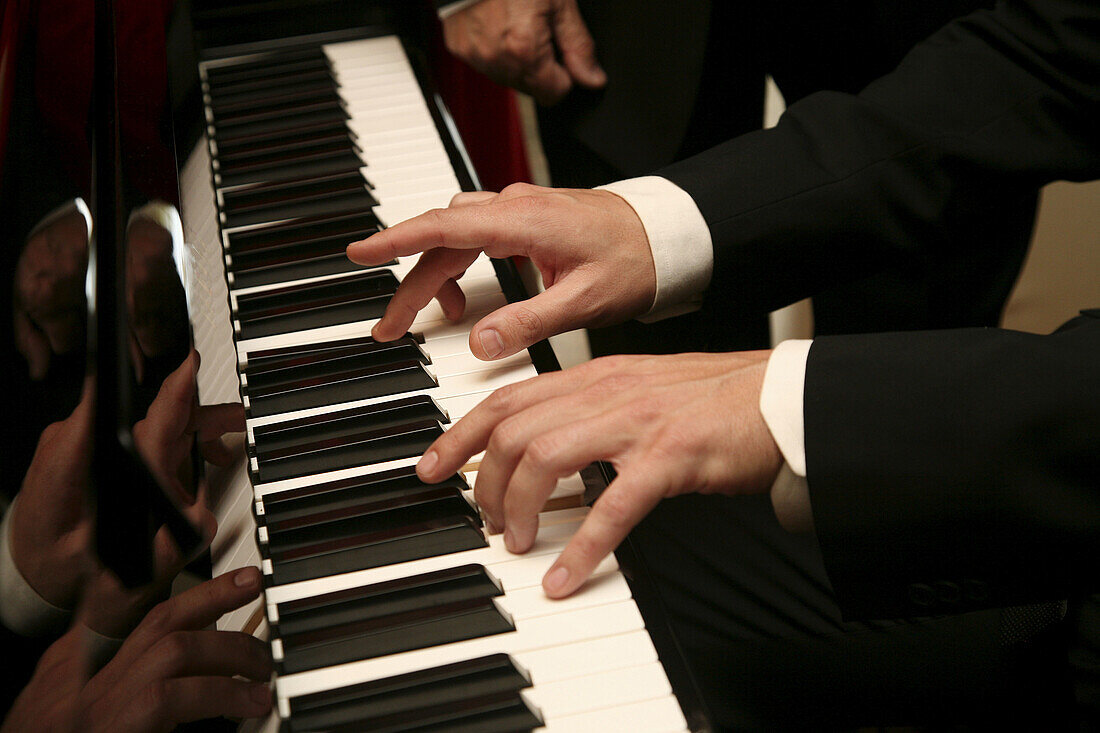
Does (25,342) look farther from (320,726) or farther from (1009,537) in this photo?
(1009,537)

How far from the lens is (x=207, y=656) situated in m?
0.57

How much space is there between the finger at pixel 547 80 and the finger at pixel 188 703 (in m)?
1.11

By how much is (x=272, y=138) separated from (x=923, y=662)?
0.98 metres

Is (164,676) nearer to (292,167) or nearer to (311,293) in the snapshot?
(311,293)

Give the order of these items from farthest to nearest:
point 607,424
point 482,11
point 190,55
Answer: point 482,11
point 190,55
point 607,424

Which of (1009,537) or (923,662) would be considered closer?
(1009,537)

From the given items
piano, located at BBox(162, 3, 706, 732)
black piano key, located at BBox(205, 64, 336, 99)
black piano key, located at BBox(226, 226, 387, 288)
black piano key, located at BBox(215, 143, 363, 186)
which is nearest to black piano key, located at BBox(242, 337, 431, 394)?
piano, located at BBox(162, 3, 706, 732)

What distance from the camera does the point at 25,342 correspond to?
61 centimetres

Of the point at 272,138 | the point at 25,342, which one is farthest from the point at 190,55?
the point at 25,342

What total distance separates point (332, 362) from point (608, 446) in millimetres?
299

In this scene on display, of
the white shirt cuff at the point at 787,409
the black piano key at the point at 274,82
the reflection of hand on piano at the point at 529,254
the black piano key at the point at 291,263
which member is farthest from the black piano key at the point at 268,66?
the white shirt cuff at the point at 787,409

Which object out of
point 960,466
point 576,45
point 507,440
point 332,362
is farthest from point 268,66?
point 960,466

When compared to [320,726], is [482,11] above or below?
above

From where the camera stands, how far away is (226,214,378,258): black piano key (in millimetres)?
942
